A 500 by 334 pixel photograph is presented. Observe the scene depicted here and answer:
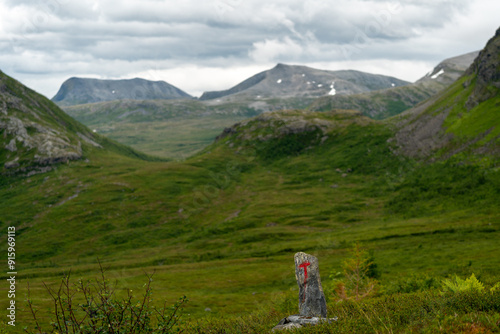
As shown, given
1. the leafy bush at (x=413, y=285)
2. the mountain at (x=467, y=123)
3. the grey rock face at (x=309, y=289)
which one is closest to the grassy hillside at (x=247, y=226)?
the leafy bush at (x=413, y=285)

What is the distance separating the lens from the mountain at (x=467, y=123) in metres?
144

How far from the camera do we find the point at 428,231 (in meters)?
96.1

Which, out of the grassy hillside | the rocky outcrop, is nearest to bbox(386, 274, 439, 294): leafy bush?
the grassy hillside

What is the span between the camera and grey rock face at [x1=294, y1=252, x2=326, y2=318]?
21.8 m

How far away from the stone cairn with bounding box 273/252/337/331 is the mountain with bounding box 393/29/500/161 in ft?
451

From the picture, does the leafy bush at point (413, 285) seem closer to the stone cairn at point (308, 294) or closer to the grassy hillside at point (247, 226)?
the grassy hillside at point (247, 226)

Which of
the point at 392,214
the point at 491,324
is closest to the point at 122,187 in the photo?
the point at 392,214

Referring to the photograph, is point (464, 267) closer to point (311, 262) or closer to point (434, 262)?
point (434, 262)

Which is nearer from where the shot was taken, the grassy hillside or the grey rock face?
the grey rock face

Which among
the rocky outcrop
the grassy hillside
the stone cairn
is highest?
the rocky outcrop

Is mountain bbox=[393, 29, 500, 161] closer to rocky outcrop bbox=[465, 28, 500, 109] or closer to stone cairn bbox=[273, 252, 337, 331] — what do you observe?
rocky outcrop bbox=[465, 28, 500, 109]

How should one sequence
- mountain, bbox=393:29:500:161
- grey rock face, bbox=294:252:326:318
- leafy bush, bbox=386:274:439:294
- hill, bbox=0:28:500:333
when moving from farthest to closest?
mountain, bbox=393:29:500:161, hill, bbox=0:28:500:333, leafy bush, bbox=386:274:439:294, grey rock face, bbox=294:252:326:318

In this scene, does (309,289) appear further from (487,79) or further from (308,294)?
(487,79)

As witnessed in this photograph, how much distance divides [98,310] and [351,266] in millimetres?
31335
